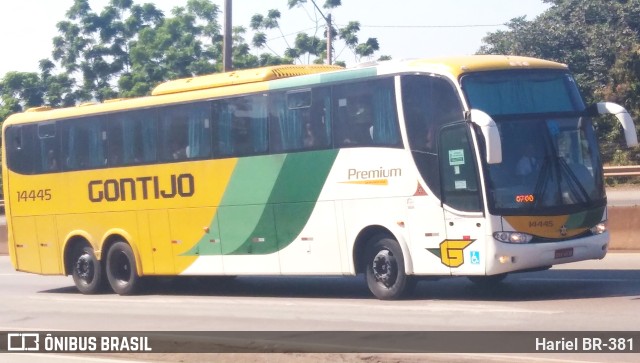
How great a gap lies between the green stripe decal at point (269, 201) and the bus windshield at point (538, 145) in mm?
2816

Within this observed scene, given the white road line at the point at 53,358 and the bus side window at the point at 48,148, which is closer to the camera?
the white road line at the point at 53,358

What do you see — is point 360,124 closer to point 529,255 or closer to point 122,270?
point 529,255

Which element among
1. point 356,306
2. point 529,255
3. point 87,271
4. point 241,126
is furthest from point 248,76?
point 529,255

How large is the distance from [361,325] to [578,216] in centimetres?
364

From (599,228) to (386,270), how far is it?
3133 mm

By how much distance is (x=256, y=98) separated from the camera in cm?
1691

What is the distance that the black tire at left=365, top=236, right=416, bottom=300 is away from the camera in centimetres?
1492

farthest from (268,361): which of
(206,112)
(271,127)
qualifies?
(206,112)

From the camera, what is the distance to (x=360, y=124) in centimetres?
1527

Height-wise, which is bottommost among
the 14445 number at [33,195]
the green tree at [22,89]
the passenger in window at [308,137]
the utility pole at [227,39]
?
the 14445 number at [33,195]

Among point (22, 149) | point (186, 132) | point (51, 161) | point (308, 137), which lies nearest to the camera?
point (308, 137)

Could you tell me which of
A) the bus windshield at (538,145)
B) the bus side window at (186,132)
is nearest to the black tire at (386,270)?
the bus windshield at (538,145)

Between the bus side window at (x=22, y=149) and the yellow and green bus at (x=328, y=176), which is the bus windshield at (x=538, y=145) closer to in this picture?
the yellow and green bus at (x=328, y=176)

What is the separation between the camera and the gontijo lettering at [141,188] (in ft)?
59.2
